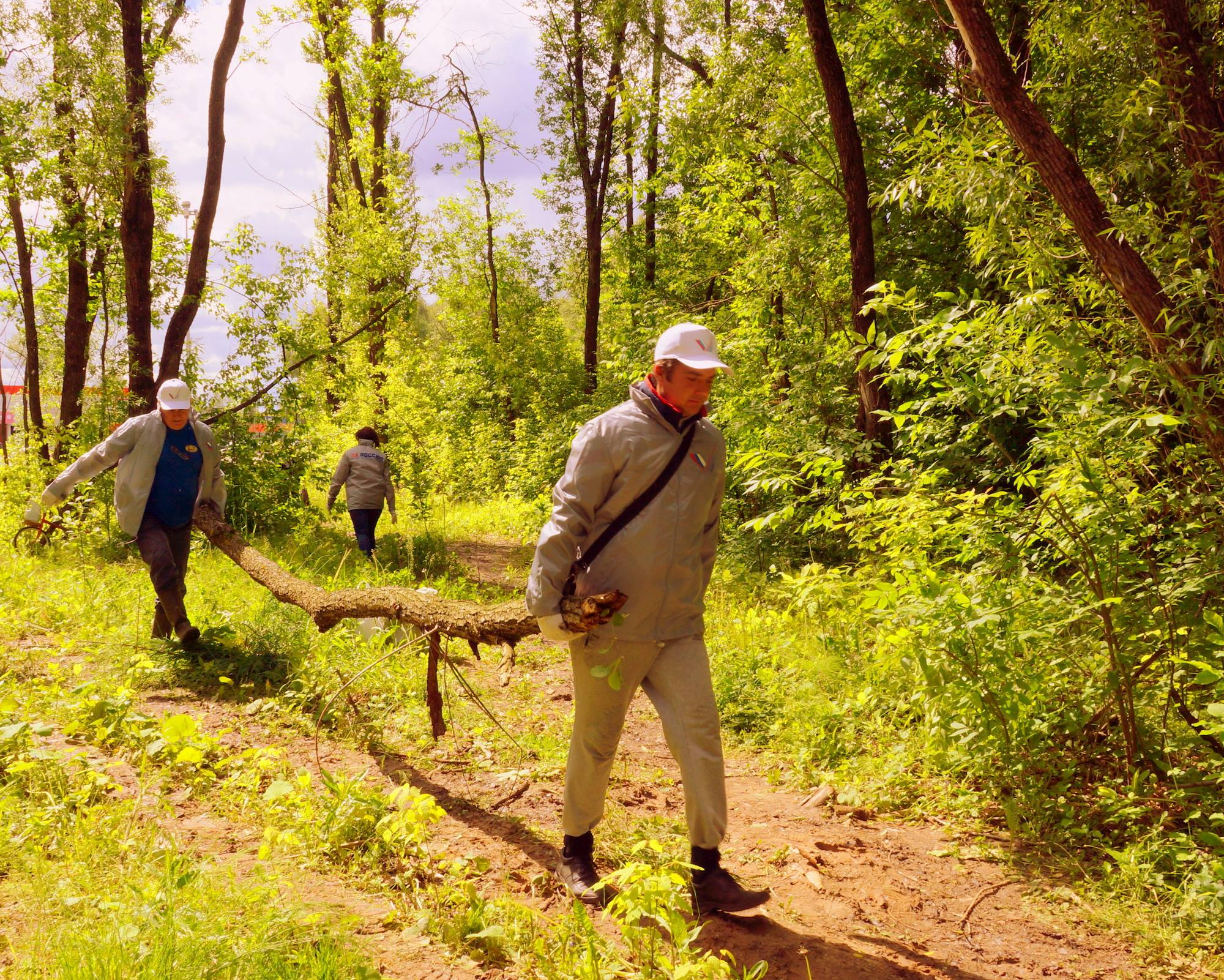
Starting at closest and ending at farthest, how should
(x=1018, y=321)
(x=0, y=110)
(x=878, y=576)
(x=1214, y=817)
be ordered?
1. (x=1214, y=817)
2. (x=1018, y=321)
3. (x=878, y=576)
4. (x=0, y=110)

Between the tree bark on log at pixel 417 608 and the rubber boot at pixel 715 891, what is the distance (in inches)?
40.0

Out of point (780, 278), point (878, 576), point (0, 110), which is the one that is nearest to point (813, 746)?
point (878, 576)

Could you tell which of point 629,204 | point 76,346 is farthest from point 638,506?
point 629,204

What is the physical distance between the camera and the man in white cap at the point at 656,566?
131 inches

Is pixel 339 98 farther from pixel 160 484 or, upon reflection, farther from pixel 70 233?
pixel 160 484

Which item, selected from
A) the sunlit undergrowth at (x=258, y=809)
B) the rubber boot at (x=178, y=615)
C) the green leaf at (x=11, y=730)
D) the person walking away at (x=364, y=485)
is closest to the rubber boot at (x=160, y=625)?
the sunlit undergrowth at (x=258, y=809)

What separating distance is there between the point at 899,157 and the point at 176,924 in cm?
1086

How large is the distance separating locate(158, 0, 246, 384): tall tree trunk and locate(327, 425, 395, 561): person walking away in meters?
3.34

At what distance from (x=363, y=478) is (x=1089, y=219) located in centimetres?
868

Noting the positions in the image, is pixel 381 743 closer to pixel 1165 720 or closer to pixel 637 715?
pixel 637 715

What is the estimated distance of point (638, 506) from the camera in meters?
3.40

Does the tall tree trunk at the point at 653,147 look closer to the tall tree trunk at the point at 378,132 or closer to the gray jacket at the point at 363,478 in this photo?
the tall tree trunk at the point at 378,132

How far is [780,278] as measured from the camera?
11398 mm

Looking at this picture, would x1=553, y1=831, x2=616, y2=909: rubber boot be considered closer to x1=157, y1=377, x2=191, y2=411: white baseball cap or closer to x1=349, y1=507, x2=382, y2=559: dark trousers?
x1=157, y1=377, x2=191, y2=411: white baseball cap
